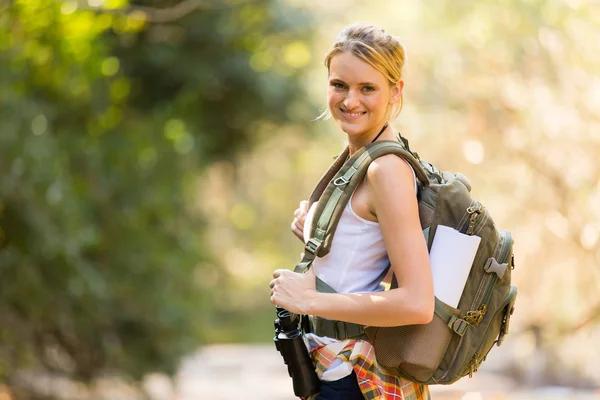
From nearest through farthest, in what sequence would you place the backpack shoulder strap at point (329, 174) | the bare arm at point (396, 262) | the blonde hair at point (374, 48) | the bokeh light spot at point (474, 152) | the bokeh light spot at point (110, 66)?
the bare arm at point (396, 262), the blonde hair at point (374, 48), the backpack shoulder strap at point (329, 174), the bokeh light spot at point (474, 152), the bokeh light spot at point (110, 66)

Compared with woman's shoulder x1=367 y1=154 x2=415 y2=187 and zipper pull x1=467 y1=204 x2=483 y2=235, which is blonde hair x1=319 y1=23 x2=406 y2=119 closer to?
woman's shoulder x1=367 y1=154 x2=415 y2=187

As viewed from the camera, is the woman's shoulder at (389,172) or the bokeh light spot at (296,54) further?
the bokeh light spot at (296,54)

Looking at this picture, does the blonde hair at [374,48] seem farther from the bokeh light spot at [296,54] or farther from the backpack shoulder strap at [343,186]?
the bokeh light spot at [296,54]

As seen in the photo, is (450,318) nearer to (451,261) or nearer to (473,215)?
(451,261)

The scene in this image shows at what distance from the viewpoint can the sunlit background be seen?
22.6 ft

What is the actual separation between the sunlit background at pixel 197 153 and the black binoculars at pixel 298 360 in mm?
3441

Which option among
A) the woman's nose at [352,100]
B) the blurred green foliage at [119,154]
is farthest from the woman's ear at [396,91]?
the blurred green foliage at [119,154]

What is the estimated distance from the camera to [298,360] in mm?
2139

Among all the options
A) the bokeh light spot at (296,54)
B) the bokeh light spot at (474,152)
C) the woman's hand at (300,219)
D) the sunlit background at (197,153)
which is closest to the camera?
the woman's hand at (300,219)

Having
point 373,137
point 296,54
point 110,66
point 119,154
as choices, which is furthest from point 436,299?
point 296,54

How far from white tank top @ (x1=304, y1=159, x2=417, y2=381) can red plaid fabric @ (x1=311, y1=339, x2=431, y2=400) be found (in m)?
0.02

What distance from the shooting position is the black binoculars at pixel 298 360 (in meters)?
2.14

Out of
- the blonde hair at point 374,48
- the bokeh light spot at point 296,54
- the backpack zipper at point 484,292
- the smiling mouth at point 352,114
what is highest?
the bokeh light spot at point 296,54

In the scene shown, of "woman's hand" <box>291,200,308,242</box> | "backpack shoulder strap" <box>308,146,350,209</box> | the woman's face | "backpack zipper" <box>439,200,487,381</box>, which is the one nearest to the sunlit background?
"woman's hand" <box>291,200,308,242</box>
